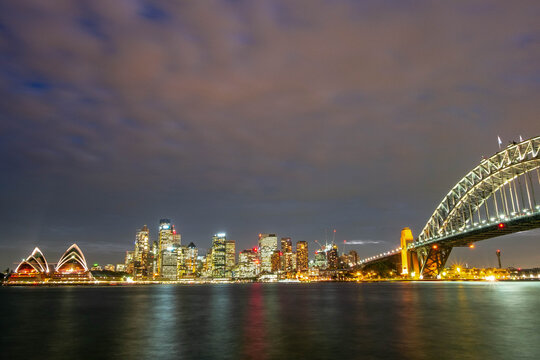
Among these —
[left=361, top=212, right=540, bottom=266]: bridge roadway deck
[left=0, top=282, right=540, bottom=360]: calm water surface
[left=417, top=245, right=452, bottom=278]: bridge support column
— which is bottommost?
[left=0, top=282, right=540, bottom=360]: calm water surface

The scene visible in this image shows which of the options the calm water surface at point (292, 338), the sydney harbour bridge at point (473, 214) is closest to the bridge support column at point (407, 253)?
the sydney harbour bridge at point (473, 214)

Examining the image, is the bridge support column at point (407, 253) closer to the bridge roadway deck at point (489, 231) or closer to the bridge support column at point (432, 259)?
the bridge support column at point (432, 259)

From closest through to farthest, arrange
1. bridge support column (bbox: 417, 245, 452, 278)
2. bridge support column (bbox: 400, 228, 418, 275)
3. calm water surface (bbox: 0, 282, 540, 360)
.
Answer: calm water surface (bbox: 0, 282, 540, 360), bridge support column (bbox: 417, 245, 452, 278), bridge support column (bbox: 400, 228, 418, 275)

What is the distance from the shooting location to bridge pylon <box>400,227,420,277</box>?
151 meters

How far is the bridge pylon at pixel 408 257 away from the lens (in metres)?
151

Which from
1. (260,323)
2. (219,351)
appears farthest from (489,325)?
(219,351)

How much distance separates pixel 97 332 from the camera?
1214 inches

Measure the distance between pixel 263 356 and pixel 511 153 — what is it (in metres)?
97.4

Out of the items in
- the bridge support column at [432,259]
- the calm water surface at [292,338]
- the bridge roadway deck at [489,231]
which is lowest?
A: the calm water surface at [292,338]

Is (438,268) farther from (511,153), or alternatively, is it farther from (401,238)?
(511,153)

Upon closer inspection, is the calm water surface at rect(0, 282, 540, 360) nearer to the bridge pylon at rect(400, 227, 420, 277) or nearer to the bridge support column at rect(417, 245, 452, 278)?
the bridge support column at rect(417, 245, 452, 278)

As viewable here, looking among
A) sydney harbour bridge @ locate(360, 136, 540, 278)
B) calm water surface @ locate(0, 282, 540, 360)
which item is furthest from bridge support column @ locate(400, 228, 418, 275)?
calm water surface @ locate(0, 282, 540, 360)

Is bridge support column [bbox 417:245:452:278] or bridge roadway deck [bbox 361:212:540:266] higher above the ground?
bridge roadway deck [bbox 361:212:540:266]

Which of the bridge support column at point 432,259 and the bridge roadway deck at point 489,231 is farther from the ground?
the bridge roadway deck at point 489,231
